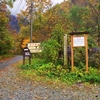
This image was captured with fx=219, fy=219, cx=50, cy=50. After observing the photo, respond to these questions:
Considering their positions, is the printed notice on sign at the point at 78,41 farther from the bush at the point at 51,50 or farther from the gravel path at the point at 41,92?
the gravel path at the point at 41,92

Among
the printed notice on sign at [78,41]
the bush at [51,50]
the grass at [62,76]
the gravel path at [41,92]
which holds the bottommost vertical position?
the gravel path at [41,92]

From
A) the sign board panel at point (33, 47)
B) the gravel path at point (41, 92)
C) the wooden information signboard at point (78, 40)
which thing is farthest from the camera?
the sign board panel at point (33, 47)

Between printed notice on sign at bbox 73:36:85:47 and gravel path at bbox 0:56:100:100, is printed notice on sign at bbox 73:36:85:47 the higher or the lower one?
the higher one

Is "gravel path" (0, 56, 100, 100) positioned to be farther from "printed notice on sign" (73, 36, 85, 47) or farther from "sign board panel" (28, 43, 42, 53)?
"sign board panel" (28, 43, 42, 53)

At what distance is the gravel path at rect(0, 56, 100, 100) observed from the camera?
22.9ft

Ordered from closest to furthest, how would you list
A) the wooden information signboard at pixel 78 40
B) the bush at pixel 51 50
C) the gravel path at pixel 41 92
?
the gravel path at pixel 41 92 < the wooden information signboard at pixel 78 40 < the bush at pixel 51 50

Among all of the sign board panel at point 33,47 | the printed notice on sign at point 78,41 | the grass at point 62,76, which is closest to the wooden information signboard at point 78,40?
the printed notice on sign at point 78,41

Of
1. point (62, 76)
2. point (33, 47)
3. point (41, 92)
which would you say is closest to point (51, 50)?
point (62, 76)

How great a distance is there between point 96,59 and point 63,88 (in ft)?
15.9

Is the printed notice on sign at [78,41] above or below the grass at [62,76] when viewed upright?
above

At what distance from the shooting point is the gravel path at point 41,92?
696 centimetres

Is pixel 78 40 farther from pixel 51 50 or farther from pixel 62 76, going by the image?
pixel 62 76

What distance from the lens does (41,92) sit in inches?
302

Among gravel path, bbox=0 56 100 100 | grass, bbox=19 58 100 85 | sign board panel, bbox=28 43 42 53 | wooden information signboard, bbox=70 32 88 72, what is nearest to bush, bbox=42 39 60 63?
→ grass, bbox=19 58 100 85
